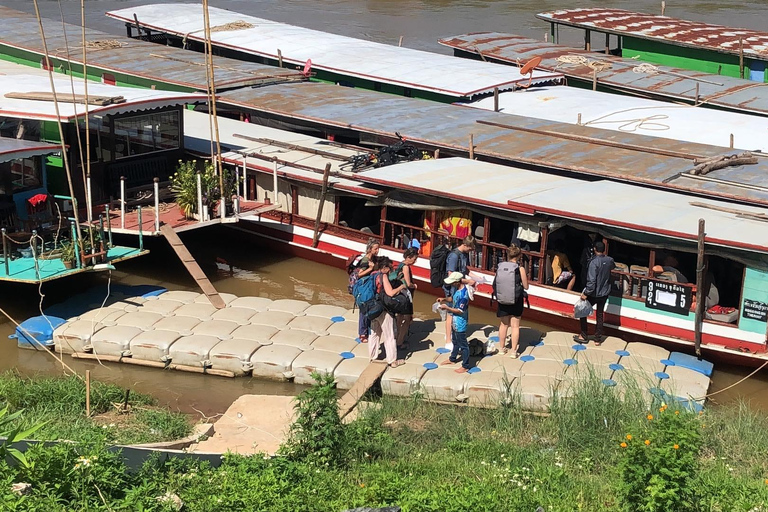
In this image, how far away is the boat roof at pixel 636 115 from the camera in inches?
774

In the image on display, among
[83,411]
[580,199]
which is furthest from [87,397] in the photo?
[580,199]

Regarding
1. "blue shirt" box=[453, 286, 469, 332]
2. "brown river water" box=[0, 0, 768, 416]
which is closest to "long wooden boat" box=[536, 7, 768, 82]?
"brown river water" box=[0, 0, 768, 416]

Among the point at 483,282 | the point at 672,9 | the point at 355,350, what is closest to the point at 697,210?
the point at 483,282

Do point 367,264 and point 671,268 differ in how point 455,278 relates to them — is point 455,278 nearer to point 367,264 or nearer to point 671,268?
point 367,264

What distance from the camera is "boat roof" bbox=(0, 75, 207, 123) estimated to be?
16.9 meters

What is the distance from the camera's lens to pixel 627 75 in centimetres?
2547

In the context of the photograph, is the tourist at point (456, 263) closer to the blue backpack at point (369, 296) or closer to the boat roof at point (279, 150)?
the blue backpack at point (369, 296)

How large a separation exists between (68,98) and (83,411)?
25.0ft

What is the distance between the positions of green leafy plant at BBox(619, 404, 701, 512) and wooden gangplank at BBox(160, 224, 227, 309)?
838cm

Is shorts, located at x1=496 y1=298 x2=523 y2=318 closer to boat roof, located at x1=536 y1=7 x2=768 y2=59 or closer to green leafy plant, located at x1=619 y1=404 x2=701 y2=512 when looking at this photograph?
green leafy plant, located at x1=619 y1=404 x2=701 y2=512

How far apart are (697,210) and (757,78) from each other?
43.3ft

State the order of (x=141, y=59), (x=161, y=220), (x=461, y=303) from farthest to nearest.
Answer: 1. (x=141, y=59)
2. (x=161, y=220)
3. (x=461, y=303)

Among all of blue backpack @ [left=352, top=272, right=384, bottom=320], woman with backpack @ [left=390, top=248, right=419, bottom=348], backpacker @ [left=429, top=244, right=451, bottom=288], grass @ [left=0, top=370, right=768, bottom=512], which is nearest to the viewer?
grass @ [left=0, top=370, right=768, bottom=512]

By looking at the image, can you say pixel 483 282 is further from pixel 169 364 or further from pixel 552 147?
pixel 169 364
